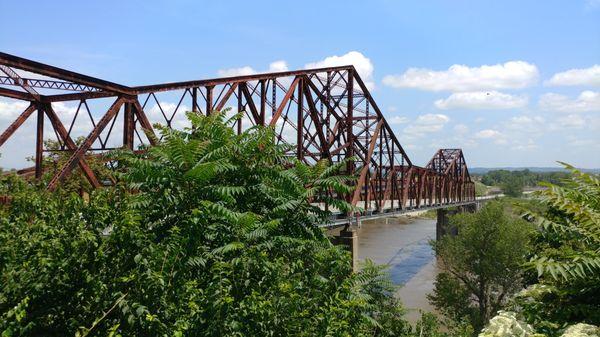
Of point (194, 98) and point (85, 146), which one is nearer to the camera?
point (85, 146)

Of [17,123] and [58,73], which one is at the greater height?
[58,73]

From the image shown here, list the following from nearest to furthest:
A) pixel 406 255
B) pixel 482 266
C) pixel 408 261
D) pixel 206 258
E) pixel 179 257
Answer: pixel 179 257 < pixel 206 258 < pixel 482 266 < pixel 408 261 < pixel 406 255

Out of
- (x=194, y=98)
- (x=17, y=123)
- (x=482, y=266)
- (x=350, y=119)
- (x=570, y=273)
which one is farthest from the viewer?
(x=482, y=266)

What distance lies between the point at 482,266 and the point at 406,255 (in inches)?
1372

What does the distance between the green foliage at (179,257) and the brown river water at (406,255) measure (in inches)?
491

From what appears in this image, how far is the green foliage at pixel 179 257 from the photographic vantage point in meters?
4.30

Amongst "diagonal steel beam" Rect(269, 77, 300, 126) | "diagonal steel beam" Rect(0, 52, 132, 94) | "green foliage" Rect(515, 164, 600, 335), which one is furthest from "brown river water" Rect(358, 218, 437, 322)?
"diagonal steel beam" Rect(0, 52, 132, 94)

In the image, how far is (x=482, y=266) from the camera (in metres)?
30.9

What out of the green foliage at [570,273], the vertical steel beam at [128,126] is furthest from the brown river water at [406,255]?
the green foliage at [570,273]

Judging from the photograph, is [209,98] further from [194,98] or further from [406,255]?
[406,255]

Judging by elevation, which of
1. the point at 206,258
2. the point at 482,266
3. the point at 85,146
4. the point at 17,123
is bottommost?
the point at 482,266

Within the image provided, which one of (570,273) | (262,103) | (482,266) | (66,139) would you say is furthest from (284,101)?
(482,266)

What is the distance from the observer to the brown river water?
42219 mm

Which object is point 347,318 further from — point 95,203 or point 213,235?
point 95,203
